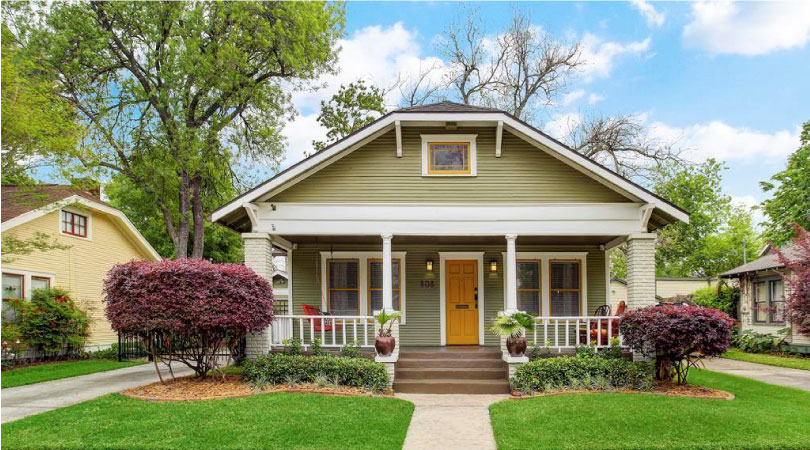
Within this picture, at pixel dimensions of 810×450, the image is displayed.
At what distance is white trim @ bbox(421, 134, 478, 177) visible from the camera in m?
10.9

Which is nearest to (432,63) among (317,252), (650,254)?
(317,252)

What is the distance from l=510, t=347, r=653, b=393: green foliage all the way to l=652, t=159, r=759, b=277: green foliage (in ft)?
94.8

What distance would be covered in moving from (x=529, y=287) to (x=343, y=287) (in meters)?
4.47

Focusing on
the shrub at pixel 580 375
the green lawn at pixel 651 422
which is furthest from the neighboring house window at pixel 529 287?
the green lawn at pixel 651 422

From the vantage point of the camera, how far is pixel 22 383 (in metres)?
10.6

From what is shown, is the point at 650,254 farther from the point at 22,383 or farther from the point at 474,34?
the point at 474,34

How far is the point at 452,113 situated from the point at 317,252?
4767mm

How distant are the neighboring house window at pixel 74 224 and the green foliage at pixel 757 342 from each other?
2282 cm

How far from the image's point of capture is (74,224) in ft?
56.2

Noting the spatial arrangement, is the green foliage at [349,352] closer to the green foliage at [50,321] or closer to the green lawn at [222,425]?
the green lawn at [222,425]

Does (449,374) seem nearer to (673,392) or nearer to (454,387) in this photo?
(454,387)

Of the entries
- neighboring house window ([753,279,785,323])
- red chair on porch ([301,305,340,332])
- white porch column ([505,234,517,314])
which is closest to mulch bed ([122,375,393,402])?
red chair on porch ([301,305,340,332])

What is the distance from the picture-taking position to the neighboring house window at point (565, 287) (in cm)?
1284

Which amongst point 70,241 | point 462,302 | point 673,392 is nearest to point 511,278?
point 462,302
